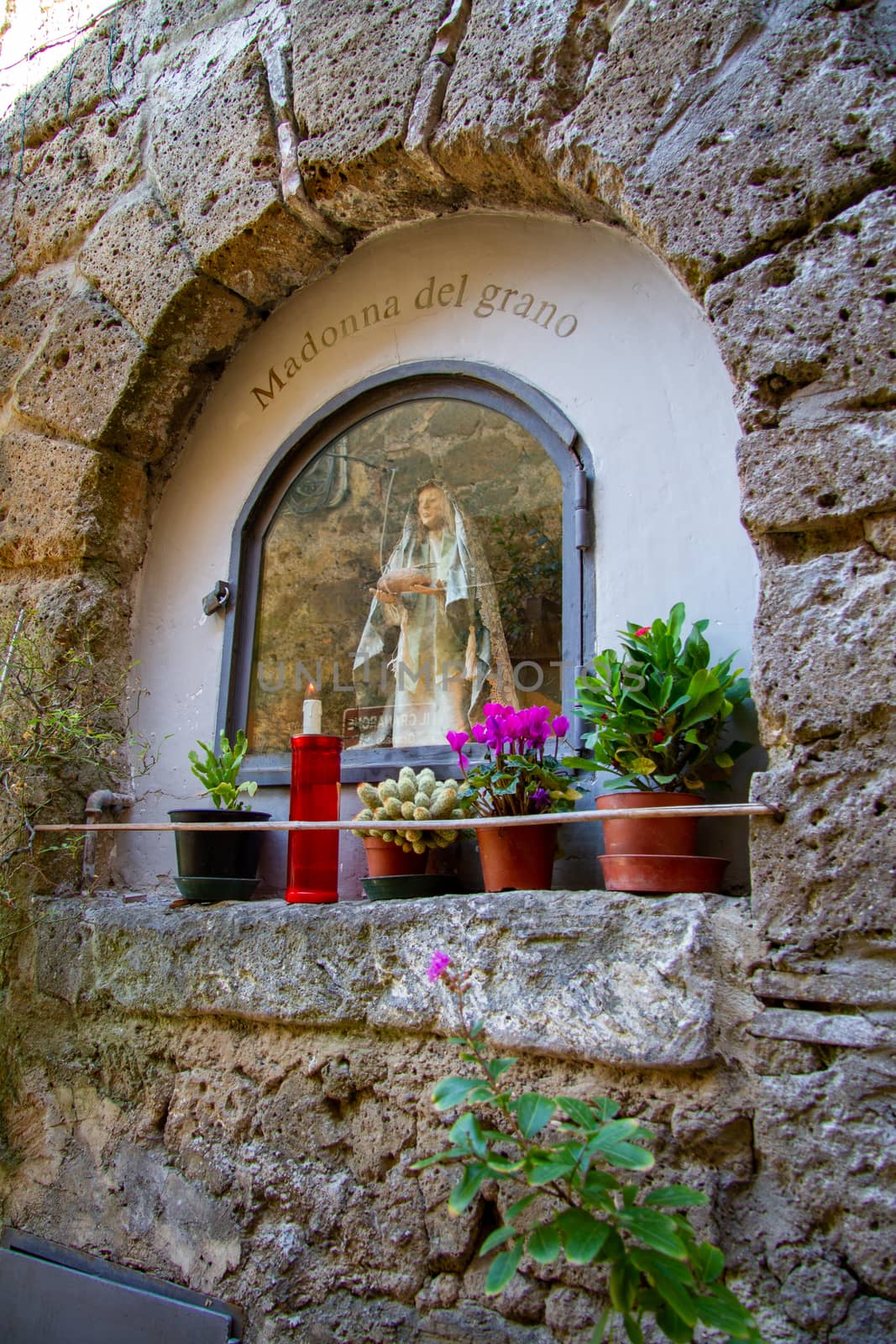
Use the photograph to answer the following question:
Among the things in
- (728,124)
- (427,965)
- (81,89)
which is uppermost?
(81,89)

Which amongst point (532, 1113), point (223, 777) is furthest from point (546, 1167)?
point (223, 777)

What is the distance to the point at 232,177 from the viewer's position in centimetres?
265

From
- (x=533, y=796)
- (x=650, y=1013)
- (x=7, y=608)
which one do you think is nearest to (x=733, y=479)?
(x=533, y=796)

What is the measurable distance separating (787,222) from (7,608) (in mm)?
2208

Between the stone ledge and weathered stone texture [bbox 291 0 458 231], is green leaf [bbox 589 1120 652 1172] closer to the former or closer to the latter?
the stone ledge

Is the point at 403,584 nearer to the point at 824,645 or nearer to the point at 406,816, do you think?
the point at 406,816

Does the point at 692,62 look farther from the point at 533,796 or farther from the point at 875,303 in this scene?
the point at 533,796

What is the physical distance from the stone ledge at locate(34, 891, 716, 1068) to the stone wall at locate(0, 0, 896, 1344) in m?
0.04

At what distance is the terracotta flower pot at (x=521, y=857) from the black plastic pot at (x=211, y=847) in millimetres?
702

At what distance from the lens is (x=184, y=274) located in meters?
2.73

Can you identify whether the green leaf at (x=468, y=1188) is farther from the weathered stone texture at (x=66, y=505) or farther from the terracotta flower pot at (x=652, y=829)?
the weathered stone texture at (x=66, y=505)

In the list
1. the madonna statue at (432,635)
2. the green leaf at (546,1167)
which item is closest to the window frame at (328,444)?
the madonna statue at (432,635)

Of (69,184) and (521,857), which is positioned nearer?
(521,857)

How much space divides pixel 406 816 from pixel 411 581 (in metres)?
0.72
